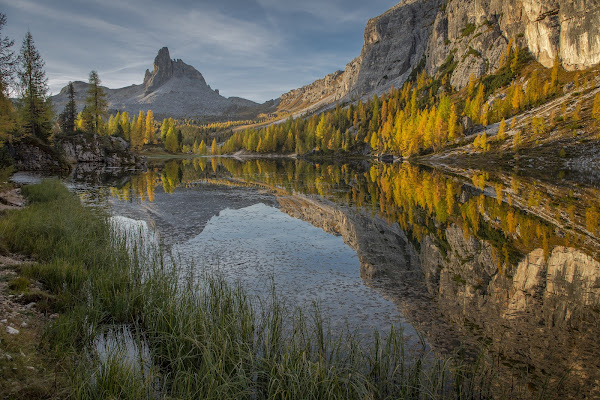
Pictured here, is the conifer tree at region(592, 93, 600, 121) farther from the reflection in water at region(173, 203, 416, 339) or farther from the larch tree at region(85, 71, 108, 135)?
the larch tree at region(85, 71, 108, 135)

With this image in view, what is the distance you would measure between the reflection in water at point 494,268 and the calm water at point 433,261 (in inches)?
1.8

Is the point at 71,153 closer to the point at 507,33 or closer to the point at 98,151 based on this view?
the point at 98,151

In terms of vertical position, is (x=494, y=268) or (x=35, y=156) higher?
(x=35, y=156)

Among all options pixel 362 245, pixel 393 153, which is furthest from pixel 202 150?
pixel 362 245

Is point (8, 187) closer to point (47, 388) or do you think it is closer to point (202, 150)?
point (47, 388)

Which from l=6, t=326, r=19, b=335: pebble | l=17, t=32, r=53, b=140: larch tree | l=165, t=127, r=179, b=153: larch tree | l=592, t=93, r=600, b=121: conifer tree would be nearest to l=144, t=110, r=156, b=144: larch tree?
l=165, t=127, r=179, b=153: larch tree

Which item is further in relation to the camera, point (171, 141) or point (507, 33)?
point (171, 141)

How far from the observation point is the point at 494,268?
559 inches

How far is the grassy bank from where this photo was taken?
18.9 ft

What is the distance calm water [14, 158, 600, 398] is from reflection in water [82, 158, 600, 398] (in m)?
0.05

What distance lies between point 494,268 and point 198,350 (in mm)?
12299

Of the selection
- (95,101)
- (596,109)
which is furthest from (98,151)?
(596,109)

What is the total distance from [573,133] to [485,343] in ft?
266

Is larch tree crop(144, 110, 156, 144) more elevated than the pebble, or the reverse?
larch tree crop(144, 110, 156, 144)
